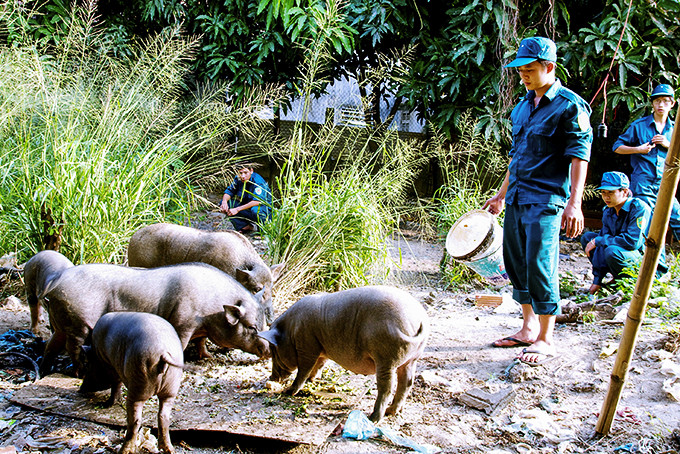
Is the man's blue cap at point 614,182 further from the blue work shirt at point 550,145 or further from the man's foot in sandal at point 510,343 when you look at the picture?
the man's foot in sandal at point 510,343

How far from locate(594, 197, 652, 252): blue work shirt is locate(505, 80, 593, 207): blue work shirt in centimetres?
199

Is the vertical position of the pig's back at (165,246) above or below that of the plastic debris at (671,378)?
above

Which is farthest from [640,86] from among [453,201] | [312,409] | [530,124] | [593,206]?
[312,409]

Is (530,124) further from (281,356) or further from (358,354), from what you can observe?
(281,356)

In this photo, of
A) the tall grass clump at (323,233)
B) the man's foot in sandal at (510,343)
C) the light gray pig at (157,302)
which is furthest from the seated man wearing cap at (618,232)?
the light gray pig at (157,302)

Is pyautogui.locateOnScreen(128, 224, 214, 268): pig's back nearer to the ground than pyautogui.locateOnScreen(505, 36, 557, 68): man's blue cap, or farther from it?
nearer to the ground

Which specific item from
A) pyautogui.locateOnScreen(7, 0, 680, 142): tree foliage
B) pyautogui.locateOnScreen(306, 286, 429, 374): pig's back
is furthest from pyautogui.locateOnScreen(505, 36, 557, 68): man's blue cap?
pyautogui.locateOnScreen(7, 0, 680, 142): tree foliage

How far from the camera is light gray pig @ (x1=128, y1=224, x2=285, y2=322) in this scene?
11.7 ft

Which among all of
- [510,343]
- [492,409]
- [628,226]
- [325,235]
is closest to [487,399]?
[492,409]

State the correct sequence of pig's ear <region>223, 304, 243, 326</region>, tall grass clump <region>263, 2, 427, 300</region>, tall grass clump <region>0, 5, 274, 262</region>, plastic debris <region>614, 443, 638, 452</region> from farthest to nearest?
tall grass clump <region>263, 2, 427, 300</region>
tall grass clump <region>0, 5, 274, 262</region>
pig's ear <region>223, 304, 243, 326</region>
plastic debris <region>614, 443, 638, 452</region>

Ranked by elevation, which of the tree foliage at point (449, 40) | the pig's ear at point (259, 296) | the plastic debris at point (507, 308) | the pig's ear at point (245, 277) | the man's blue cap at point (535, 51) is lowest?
the plastic debris at point (507, 308)

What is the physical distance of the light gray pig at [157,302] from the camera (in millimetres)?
2811

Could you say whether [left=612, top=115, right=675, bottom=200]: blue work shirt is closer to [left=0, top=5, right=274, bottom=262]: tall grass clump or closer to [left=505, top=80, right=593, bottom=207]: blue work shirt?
[left=505, top=80, right=593, bottom=207]: blue work shirt

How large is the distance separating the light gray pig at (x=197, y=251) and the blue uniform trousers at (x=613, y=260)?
325cm
